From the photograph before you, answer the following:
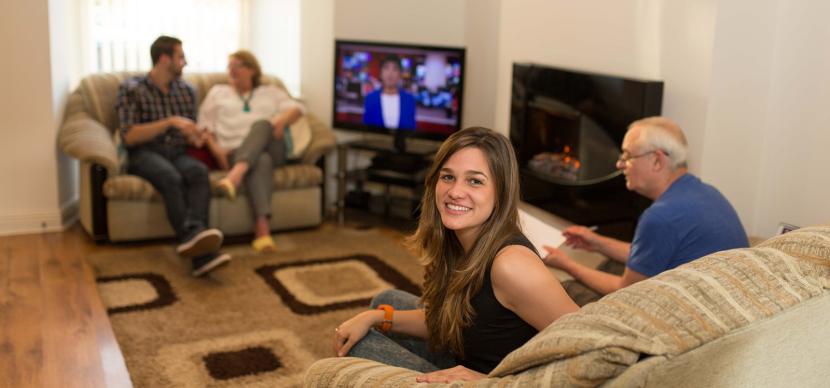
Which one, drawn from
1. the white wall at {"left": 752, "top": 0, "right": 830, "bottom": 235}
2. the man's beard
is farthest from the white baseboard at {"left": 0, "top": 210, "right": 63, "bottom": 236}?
the white wall at {"left": 752, "top": 0, "right": 830, "bottom": 235}

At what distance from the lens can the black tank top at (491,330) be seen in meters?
1.86

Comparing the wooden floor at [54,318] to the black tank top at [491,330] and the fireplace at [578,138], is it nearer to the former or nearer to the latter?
the black tank top at [491,330]

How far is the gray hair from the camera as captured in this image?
2.63 metres

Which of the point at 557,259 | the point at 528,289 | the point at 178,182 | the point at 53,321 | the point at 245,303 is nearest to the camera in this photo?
the point at 528,289

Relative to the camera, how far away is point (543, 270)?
5.95ft

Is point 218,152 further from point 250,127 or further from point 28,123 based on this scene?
point 28,123

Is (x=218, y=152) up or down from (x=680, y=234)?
down

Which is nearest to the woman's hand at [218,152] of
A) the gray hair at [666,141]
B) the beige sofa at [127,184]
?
the beige sofa at [127,184]

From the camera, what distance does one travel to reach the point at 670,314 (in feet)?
4.06

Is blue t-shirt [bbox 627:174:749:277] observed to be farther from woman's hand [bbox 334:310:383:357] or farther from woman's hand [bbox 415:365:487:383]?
woman's hand [bbox 415:365:487:383]

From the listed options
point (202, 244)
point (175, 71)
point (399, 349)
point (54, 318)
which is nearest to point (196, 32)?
point (175, 71)

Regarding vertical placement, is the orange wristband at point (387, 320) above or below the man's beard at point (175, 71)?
below

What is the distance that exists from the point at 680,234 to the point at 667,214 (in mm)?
70

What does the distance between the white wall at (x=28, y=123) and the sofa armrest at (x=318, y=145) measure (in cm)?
146
